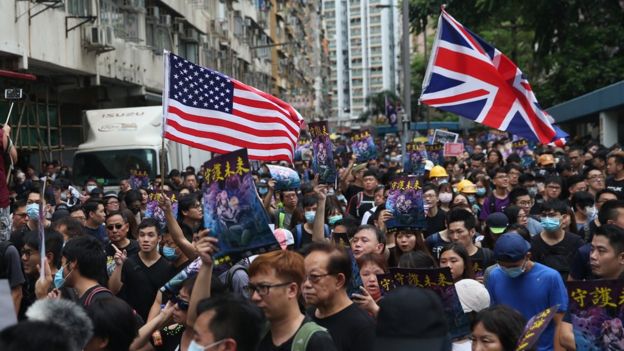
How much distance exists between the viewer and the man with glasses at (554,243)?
26.3ft

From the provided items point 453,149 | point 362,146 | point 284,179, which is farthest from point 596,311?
point 453,149

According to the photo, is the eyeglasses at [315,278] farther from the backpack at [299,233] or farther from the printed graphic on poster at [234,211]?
the backpack at [299,233]

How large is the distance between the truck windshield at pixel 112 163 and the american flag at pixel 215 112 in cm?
1017

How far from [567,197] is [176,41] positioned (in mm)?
21442

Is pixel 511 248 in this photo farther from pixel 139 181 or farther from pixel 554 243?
pixel 139 181

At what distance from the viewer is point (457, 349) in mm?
5605

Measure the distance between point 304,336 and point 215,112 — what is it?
4.49 metres

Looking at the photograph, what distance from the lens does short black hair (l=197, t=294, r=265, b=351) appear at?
392 centimetres

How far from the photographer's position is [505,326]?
475 cm

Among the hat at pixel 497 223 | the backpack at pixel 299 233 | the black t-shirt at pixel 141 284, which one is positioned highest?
the hat at pixel 497 223

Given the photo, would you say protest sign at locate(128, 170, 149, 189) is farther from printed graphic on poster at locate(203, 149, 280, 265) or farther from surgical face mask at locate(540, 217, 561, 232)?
printed graphic on poster at locate(203, 149, 280, 265)

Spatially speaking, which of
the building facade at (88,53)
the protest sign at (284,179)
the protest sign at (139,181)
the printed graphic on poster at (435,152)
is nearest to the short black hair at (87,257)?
the protest sign at (284,179)

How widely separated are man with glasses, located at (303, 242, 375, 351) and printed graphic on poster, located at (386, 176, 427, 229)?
3932 millimetres

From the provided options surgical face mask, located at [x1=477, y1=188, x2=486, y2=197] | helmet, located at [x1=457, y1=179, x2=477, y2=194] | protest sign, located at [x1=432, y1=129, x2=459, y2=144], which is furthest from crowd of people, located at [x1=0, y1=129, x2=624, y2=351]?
protest sign, located at [x1=432, y1=129, x2=459, y2=144]
